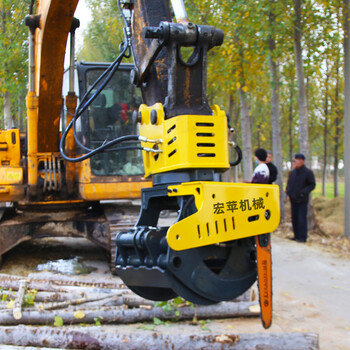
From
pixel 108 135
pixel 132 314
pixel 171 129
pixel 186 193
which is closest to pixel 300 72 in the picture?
pixel 108 135

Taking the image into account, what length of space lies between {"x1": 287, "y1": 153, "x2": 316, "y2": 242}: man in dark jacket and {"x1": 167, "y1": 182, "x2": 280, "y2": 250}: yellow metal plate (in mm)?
6950

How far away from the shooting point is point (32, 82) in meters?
6.14

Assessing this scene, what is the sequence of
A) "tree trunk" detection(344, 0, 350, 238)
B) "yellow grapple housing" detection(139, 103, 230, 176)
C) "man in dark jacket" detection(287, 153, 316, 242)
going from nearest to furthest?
1. "yellow grapple housing" detection(139, 103, 230, 176)
2. "tree trunk" detection(344, 0, 350, 238)
3. "man in dark jacket" detection(287, 153, 316, 242)

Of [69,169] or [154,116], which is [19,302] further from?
[154,116]

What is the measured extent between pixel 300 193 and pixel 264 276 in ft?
23.4

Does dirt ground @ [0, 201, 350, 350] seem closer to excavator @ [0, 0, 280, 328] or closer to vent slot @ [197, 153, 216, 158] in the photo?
excavator @ [0, 0, 280, 328]

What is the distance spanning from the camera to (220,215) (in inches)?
103

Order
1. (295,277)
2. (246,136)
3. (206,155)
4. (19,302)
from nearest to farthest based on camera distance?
1. (206,155)
2. (19,302)
3. (295,277)
4. (246,136)

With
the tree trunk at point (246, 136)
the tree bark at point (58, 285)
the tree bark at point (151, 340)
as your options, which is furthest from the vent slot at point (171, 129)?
the tree trunk at point (246, 136)

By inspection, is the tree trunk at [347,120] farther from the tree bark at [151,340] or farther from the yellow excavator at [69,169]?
the tree bark at [151,340]

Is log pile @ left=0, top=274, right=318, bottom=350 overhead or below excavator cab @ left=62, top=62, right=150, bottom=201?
below

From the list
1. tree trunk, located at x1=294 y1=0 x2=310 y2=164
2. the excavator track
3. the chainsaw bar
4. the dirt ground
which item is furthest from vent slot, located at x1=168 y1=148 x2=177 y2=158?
tree trunk, located at x1=294 y1=0 x2=310 y2=164

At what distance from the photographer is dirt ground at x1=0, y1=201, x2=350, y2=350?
15.3 feet

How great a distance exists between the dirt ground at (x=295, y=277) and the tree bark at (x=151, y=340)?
559mm
